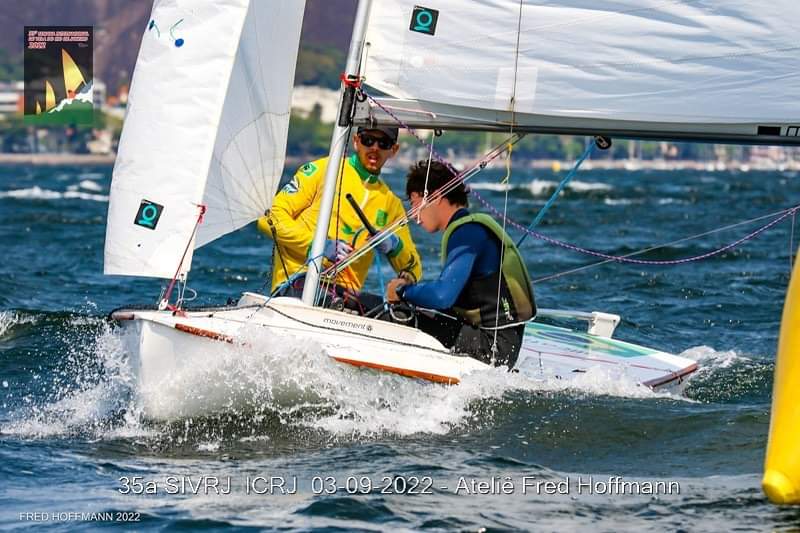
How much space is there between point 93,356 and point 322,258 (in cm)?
251

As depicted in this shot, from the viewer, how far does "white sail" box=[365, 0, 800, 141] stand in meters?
6.06

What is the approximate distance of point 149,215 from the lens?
5934 mm

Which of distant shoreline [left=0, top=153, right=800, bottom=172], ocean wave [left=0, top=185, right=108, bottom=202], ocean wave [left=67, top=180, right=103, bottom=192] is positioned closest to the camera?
ocean wave [left=0, top=185, right=108, bottom=202]

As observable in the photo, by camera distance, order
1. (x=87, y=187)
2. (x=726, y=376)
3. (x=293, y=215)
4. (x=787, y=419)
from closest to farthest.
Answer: (x=787, y=419) → (x=293, y=215) → (x=726, y=376) → (x=87, y=187)

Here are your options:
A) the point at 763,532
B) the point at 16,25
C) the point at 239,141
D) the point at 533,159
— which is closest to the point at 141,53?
the point at 239,141

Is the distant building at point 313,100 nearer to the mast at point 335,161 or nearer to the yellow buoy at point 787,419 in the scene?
the mast at point 335,161

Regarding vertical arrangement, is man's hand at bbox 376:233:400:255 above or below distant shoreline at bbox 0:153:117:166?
above

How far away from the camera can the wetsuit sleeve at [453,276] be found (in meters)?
6.08

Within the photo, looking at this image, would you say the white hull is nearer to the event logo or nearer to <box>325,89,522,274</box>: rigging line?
<box>325,89,522,274</box>: rigging line

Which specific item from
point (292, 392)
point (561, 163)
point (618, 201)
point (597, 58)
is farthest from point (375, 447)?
point (561, 163)

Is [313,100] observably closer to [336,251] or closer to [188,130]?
[336,251]

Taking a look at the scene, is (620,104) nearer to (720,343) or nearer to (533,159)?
(720,343)

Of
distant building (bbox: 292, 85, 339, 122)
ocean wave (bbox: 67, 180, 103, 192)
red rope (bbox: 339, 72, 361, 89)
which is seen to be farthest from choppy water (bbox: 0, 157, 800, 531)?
distant building (bbox: 292, 85, 339, 122)

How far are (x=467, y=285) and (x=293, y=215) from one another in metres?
1.01
